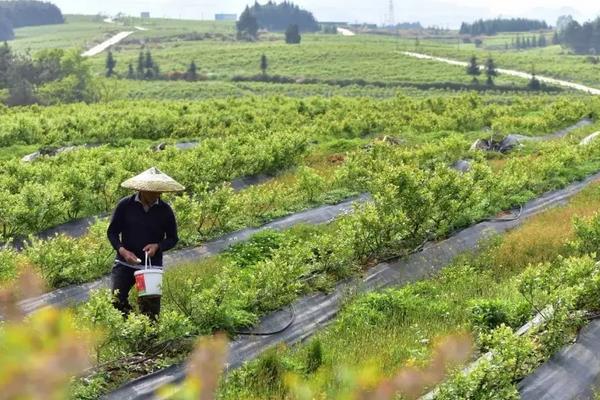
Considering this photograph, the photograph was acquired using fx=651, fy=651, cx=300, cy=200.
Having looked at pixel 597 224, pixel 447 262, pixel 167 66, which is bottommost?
pixel 447 262

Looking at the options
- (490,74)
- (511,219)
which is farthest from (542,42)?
(511,219)

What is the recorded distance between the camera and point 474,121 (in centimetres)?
2956

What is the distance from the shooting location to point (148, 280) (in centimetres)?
677

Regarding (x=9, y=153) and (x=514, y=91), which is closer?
(x=9, y=153)

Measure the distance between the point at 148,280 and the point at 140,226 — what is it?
2.12 feet

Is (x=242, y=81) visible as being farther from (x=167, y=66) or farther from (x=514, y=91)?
(x=514, y=91)

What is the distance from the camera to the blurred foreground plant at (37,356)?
95 cm

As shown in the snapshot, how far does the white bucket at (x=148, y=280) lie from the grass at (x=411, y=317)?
129 centimetres

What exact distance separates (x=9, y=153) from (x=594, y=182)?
1826 centimetres

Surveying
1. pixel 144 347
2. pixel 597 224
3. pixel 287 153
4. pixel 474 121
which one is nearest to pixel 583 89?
pixel 474 121

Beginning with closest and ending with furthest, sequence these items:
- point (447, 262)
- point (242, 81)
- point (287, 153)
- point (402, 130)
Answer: point (447, 262) → point (287, 153) → point (402, 130) → point (242, 81)

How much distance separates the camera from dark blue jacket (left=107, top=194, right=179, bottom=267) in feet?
23.2

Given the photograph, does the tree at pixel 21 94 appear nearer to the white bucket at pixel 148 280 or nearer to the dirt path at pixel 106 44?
the white bucket at pixel 148 280

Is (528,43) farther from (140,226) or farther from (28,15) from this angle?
(140,226)
